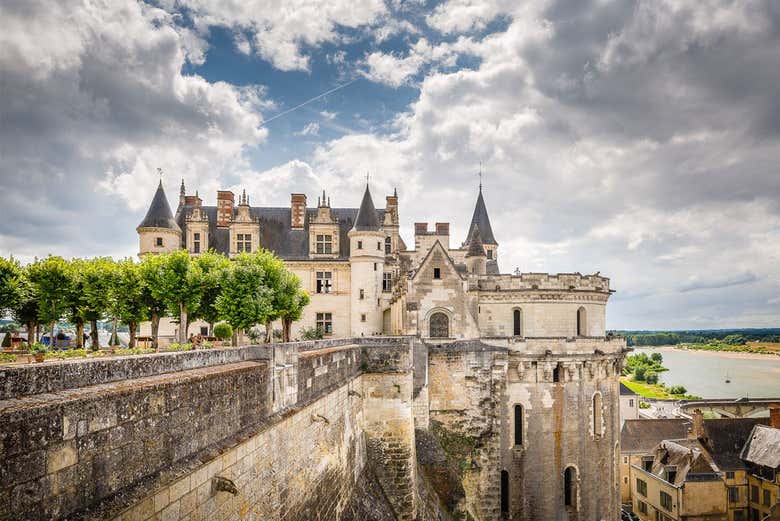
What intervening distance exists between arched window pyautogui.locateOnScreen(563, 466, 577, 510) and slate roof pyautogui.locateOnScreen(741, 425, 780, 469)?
25506 mm

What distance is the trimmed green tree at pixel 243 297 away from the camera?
78.6 ft

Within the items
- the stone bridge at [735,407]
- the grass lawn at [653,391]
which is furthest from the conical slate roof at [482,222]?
the grass lawn at [653,391]

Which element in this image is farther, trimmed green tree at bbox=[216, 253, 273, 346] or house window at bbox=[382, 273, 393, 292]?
house window at bbox=[382, 273, 393, 292]

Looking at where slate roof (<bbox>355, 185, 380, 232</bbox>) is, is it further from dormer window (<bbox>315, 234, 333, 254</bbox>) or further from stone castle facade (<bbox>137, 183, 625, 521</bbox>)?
stone castle facade (<bbox>137, 183, 625, 521</bbox>)

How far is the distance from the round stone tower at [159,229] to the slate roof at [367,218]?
1326 cm

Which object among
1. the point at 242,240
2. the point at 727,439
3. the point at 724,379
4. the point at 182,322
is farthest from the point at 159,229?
the point at 724,379

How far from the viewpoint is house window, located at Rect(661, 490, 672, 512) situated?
3997 cm

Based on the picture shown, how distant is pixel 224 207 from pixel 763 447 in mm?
48302

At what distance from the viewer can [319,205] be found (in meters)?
39.8

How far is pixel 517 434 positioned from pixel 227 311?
15.2 m

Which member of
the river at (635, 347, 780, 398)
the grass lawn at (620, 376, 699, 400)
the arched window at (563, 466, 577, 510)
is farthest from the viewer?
the river at (635, 347, 780, 398)

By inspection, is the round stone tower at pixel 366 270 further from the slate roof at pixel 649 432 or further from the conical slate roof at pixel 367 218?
the slate roof at pixel 649 432

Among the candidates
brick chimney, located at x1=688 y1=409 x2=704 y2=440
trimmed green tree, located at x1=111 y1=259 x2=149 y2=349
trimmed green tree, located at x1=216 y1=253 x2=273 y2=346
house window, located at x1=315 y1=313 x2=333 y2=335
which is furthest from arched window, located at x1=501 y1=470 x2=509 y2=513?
brick chimney, located at x1=688 y1=409 x2=704 y2=440

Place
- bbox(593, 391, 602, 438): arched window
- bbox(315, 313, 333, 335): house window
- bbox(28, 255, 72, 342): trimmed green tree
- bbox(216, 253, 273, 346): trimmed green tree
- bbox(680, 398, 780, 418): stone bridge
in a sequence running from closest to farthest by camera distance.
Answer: bbox(28, 255, 72, 342): trimmed green tree
bbox(216, 253, 273, 346): trimmed green tree
bbox(593, 391, 602, 438): arched window
bbox(315, 313, 333, 335): house window
bbox(680, 398, 780, 418): stone bridge
